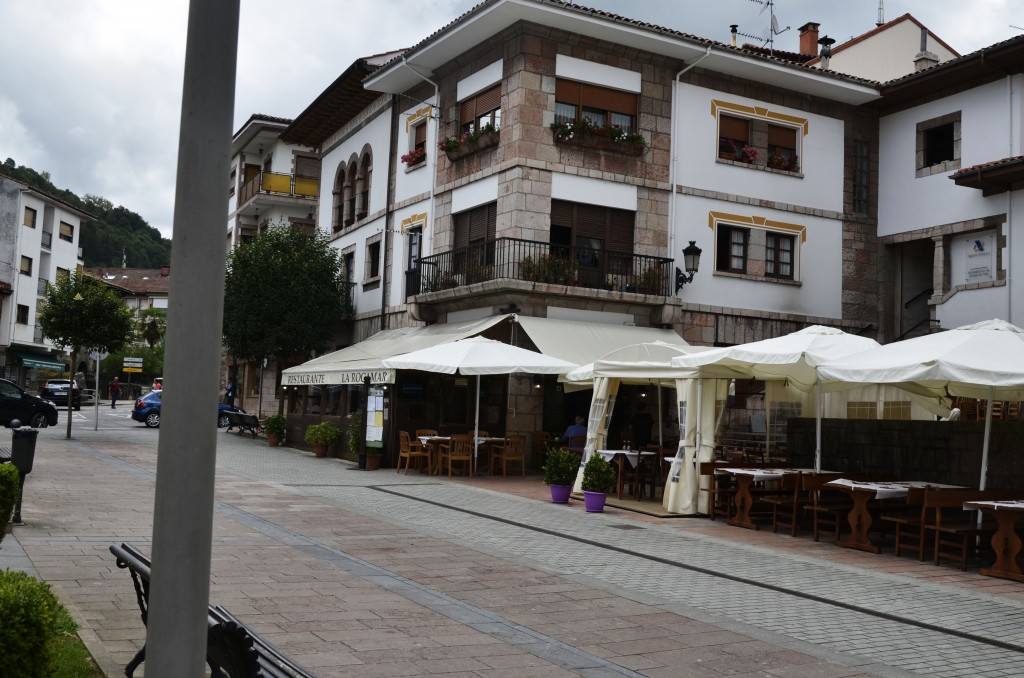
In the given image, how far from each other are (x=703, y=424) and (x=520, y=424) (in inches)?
303

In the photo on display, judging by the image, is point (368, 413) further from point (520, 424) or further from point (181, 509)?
point (181, 509)

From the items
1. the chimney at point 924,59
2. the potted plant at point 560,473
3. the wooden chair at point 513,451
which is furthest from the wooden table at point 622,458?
→ the chimney at point 924,59

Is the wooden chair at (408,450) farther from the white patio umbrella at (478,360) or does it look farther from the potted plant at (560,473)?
the potted plant at (560,473)

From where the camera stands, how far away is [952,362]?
32.9 ft

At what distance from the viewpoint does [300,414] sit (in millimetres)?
26375

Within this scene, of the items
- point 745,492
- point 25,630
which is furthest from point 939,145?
point 25,630

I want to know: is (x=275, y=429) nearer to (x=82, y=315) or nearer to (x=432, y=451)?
(x=82, y=315)

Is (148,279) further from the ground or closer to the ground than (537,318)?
further from the ground

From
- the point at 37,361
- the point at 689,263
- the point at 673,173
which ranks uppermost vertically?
the point at 673,173

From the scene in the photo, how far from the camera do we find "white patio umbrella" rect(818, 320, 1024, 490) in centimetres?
988

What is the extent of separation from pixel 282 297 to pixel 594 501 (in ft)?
56.3

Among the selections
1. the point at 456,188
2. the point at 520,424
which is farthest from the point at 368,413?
the point at 456,188

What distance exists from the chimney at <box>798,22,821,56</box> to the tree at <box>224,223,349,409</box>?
50.4 ft

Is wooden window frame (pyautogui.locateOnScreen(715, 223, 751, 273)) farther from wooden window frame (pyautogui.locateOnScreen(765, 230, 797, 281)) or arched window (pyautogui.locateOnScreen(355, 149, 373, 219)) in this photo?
arched window (pyautogui.locateOnScreen(355, 149, 373, 219))
